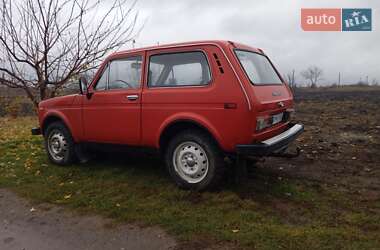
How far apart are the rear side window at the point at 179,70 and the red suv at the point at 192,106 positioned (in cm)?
1

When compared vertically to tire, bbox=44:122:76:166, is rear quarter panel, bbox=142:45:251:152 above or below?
above

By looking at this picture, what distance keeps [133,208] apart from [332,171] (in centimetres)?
320

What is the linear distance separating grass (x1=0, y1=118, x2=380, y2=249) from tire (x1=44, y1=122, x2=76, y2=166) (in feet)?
0.52

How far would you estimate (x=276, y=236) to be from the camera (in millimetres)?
3523

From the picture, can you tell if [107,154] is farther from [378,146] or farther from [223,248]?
[378,146]

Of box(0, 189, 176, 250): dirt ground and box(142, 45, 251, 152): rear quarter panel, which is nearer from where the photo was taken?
box(0, 189, 176, 250): dirt ground

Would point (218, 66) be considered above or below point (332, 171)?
above

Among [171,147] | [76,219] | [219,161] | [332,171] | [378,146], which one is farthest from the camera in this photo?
[378,146]

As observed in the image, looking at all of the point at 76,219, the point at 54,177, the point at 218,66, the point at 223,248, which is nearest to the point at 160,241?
the point at 223,248

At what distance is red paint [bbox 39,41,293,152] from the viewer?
4.30 m

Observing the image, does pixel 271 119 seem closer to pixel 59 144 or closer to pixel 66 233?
pixel 66 233

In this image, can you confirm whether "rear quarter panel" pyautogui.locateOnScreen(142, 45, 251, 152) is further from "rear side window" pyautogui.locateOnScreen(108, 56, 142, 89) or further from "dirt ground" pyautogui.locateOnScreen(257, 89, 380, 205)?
"dirt ground" pyautogui.locateOnScreen(257, 89, 380, 205)

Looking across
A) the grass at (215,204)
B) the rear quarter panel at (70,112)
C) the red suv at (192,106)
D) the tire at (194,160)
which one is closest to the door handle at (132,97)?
the red suv at (192,106)

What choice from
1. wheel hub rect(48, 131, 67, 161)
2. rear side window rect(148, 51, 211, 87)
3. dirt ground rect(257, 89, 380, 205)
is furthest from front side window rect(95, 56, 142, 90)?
dirt ground rect(257, 89, 380, 205)
